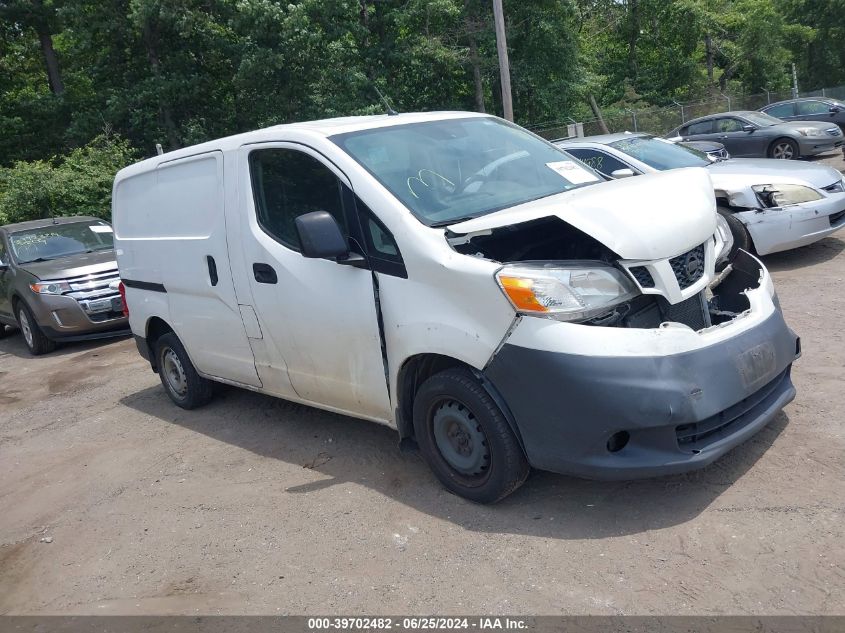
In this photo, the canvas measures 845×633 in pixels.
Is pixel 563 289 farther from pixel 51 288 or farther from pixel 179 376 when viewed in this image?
pixel 51 288

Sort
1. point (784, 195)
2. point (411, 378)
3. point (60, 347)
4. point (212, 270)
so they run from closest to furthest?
1. point (411, 378)
2. point (212, 270)
3. point (784, 195)
4. point (60, 347)

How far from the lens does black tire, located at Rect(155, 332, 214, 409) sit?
648 cm

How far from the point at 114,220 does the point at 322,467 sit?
3303mm

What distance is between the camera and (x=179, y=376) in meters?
6.71

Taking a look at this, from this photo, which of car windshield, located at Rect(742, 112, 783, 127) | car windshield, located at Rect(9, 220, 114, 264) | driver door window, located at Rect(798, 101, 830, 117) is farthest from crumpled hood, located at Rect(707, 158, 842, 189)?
driver door window, located at Rect(798, 101, 830, 117)

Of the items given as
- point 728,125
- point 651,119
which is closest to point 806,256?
point 728,125

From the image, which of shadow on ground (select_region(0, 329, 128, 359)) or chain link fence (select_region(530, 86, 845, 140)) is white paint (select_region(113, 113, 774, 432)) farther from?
chain link fence (select_region(530, 86, 845, 140))

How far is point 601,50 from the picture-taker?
3919cm

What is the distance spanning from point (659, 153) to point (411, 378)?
19.2ft

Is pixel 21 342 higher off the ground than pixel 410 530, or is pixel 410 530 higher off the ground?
pixel 410 530

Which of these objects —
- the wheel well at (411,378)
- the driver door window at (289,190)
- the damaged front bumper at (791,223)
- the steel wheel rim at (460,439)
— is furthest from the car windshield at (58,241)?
the steel wheel rim at (460,439)

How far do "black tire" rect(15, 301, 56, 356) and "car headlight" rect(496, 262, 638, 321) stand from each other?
8544mm

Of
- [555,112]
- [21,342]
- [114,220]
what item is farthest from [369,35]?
[114,220]
